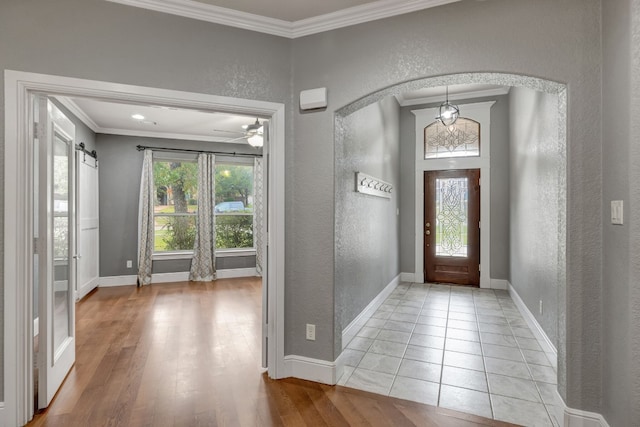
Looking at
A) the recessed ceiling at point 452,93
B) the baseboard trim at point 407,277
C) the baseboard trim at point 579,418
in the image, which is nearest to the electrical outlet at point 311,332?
the baseboard trim at point 579,418

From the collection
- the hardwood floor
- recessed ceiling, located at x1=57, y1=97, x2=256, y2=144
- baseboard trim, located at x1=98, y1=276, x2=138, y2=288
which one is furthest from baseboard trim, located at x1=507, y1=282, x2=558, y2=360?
baseboard trim, located at x1=98, y1=276, x2=138, y2=288

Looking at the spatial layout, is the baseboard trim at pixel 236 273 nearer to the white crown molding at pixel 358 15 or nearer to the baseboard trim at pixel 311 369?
the baseboard trim at pixel 311 369

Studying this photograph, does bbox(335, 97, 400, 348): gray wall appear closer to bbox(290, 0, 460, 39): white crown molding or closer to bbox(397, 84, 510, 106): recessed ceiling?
bbox(397, 84, 510, 106): recessed ceiling

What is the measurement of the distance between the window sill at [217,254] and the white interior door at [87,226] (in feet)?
3.13

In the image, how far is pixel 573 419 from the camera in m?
1.94

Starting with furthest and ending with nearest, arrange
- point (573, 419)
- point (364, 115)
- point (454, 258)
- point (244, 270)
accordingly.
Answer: point (244, 270) → point (454, 258) → point (364, 115) → point (573, 419)

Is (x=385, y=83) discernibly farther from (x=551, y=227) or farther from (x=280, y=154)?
(x=551, y=227)

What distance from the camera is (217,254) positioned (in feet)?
21.6

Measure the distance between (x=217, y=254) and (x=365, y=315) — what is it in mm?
3663

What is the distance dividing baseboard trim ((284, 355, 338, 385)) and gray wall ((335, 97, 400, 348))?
16cm

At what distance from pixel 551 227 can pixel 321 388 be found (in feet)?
8.05

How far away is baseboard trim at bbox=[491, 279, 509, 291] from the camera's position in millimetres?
5535

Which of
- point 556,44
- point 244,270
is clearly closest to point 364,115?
point 556,44

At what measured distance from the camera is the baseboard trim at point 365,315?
3.33 m
